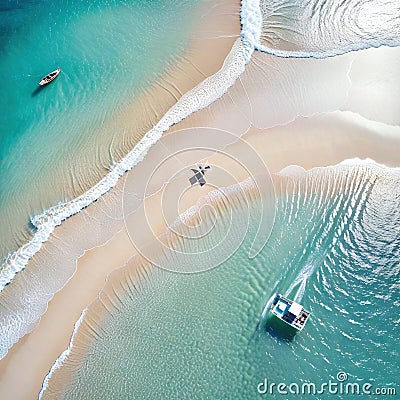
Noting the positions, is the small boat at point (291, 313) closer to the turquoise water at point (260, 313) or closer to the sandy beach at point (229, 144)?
the turquoise water at point (260, 313)

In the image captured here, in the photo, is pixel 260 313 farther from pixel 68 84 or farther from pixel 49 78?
pixel 49 78

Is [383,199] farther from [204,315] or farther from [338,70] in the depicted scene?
[204,315]

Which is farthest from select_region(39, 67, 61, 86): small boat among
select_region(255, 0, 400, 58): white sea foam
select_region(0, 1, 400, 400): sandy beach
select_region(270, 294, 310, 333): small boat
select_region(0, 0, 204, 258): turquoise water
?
select_region(270, 294, 310, 333): small boat

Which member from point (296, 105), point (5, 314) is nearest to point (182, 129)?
point (296, 105)

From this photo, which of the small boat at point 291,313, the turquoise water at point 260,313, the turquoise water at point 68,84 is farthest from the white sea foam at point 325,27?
the small boat at point 291,313

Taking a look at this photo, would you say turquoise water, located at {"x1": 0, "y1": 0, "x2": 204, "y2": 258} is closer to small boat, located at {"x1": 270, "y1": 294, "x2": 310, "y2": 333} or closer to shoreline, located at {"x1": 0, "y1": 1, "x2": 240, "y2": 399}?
shoreline, located at {"x1": 0, "y1": 1, "x2": 240, "y2": 399}

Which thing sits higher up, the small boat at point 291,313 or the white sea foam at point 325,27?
the white sea foam at point 325,27
